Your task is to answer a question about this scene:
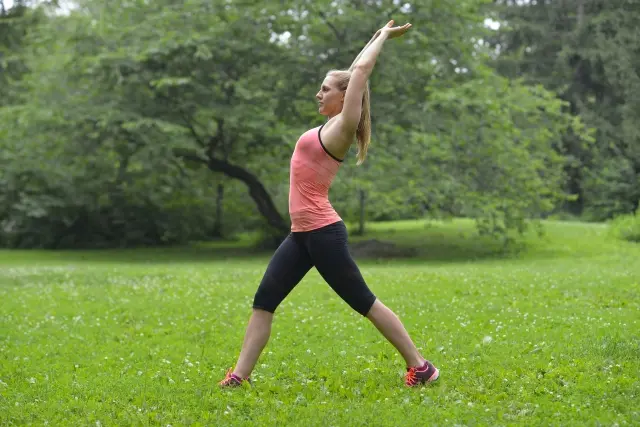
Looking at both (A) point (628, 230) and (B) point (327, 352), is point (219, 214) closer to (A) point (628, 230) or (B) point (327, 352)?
(A) point (628, 230)

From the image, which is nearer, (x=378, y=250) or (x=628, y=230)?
(x=378, y=250)

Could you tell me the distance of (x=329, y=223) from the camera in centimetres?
592

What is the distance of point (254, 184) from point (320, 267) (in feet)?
65.8

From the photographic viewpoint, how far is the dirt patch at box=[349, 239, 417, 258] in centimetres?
2350

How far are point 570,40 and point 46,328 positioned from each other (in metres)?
37.5

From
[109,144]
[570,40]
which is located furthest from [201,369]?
[570,40]

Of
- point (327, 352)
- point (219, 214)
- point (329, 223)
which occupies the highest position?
point (329, 223)

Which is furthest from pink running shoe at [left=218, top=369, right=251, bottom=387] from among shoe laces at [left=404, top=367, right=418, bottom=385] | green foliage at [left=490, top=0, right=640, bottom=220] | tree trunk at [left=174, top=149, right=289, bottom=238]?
green foliage at [left=490, top=0, right=640, bottom=220]

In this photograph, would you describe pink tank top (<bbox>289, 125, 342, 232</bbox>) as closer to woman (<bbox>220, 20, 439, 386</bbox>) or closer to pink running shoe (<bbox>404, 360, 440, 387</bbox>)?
woman (<bbox>220, 20, 439, 386</bbox>)

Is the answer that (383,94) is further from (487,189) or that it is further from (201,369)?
(201,369)

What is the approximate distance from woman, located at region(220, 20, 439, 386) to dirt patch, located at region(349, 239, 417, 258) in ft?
56.4

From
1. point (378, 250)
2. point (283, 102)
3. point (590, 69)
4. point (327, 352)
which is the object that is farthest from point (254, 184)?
point (590, 69)

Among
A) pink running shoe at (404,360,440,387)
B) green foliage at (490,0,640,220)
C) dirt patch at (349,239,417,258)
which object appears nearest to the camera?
pink running shoe at (404,360,440,387)

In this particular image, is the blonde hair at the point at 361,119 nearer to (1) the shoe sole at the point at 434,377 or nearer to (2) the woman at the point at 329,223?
(2) the woman at the point at 329,223
